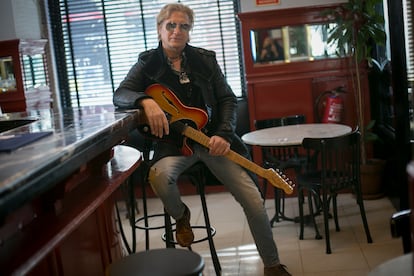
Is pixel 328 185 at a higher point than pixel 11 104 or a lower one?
lower

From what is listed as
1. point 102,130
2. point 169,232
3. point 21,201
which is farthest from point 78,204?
point 169,232

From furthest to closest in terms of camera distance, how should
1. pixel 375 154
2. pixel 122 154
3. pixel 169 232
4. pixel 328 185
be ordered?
pixel 375 154 < pixel 328 185 < pixel 169 232 < pixel 122 154

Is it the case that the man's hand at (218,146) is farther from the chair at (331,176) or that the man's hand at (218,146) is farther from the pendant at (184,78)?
the chair at (331,176)

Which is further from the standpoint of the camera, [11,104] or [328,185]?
[11,104]

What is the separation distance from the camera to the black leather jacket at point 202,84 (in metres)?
3.21

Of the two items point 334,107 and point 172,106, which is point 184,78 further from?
point 334,107

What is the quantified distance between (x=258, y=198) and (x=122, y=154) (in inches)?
31.9

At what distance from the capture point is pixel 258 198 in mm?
3143

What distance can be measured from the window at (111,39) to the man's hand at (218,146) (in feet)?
8.89

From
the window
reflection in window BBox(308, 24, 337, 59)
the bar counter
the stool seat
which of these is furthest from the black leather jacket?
the window

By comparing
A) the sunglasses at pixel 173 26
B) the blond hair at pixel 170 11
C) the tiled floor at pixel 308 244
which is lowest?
the tiled floor at pixel 308 244

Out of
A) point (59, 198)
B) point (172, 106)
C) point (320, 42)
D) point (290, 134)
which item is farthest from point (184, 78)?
point (320, 42)

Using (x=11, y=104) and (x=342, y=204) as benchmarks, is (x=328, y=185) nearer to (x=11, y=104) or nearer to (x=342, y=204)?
(x=342, y=204)

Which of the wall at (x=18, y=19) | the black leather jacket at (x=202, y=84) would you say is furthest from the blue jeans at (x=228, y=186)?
the wall at (x=18, y=19)
